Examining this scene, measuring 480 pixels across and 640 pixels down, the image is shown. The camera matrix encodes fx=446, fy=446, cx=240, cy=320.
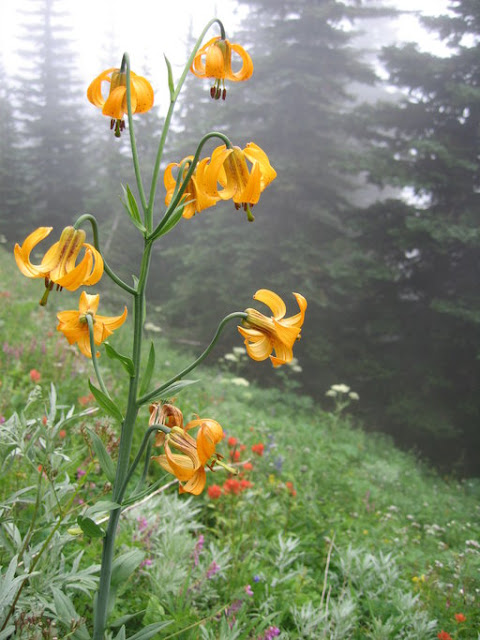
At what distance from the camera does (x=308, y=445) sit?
4.75 meters

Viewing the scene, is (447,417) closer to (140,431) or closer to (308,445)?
(308,445)

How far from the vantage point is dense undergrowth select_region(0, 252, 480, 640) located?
1365 mm

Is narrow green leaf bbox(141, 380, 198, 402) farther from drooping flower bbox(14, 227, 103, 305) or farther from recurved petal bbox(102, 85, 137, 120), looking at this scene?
recurved petal bbox(102, 85, 137, 120)

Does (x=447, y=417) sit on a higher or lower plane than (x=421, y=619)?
lower

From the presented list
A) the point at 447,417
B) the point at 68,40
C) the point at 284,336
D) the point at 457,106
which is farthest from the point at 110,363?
the point at 68,40

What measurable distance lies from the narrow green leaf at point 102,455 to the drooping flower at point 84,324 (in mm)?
216

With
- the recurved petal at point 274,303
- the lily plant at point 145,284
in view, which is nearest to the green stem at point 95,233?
the lily plant at point 145,284

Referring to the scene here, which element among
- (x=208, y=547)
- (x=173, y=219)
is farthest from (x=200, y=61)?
(x=208, y=547)

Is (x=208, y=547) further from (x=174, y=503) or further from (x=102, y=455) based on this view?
(x=102, y=455)

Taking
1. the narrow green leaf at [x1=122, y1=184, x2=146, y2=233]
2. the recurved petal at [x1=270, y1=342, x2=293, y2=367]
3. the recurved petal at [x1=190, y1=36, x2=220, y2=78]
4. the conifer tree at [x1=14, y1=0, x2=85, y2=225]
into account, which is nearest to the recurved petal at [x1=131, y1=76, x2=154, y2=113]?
the recurved petal at [x1=190, y1=36, x2=220, y2=78]

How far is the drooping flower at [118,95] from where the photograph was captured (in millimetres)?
1187

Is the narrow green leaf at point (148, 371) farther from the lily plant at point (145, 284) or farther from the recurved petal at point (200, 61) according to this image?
the recurved petal at point (200, 61)

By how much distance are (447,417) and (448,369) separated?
33.3 inches

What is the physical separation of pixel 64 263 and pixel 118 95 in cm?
50
